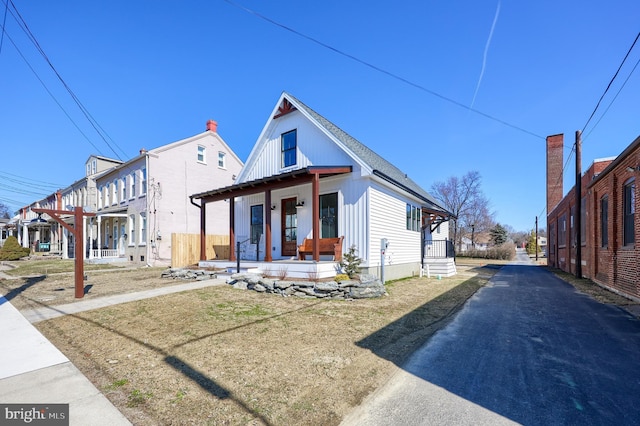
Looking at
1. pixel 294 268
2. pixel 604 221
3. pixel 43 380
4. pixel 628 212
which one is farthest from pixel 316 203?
pixel 604 221

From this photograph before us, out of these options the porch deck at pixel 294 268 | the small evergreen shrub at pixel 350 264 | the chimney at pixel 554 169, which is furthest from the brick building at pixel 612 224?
the chimney at pixel 554 169

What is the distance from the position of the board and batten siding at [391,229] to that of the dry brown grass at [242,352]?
3539mm

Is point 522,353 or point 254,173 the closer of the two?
point 522,353

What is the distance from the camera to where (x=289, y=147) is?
14070 mm

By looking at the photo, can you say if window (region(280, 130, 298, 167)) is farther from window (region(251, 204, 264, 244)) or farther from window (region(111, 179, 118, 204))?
window (region(111, 179, 118, 204))

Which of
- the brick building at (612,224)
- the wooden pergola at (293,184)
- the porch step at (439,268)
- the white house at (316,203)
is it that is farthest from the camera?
the porch step at (439,268)

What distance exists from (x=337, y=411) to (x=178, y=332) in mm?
3586

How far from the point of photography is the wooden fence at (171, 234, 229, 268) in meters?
16.1

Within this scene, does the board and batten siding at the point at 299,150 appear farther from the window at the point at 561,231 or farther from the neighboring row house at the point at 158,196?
the window at the point at 561,231

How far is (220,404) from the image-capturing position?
3.15 m

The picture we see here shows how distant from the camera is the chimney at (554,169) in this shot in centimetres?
3039

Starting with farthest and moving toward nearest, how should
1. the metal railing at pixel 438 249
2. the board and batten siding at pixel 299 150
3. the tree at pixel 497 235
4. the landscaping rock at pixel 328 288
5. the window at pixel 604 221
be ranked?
1. the tree at pixel 497 235
2. the metal railing at pixel 438 249
3. the board and batten siding at pixel 299 150
4. the window at pixel 604 221
5. the landscaping rock at pixel 328 288

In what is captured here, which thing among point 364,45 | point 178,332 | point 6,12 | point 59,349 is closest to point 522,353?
point 178,332

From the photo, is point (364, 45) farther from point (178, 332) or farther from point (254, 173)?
point (178, 332)
